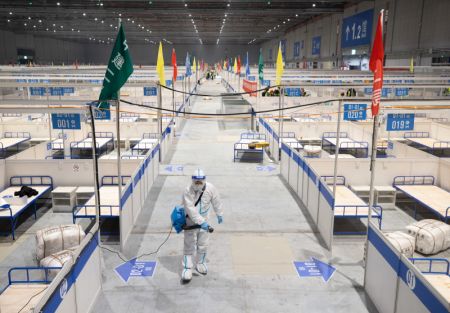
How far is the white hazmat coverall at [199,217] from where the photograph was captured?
7.57 meters

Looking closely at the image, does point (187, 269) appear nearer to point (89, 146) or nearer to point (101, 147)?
point (89, 146)

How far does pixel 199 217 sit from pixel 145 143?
31.1ft

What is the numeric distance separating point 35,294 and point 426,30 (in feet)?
90.2

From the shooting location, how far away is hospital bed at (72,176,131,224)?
30.7 ft

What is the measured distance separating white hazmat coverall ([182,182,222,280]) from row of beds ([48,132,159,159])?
7004 mm

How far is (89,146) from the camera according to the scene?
51.1 feet

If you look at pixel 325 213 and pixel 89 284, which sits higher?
pixel 325 213

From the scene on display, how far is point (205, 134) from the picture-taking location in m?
22.9

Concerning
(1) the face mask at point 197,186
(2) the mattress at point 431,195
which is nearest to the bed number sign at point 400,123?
(2) the mattress at point 431,195

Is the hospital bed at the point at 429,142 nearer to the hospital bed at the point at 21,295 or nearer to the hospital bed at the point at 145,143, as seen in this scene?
the hospital bed at the point at 145,143

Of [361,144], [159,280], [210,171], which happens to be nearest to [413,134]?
[361,144]

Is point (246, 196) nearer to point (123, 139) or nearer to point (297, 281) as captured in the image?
point (297, 281)

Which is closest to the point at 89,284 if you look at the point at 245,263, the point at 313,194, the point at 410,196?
the point at 245,263

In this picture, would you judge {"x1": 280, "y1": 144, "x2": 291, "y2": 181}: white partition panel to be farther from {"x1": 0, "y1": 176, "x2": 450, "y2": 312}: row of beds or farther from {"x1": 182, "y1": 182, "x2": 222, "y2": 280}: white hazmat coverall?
{"x1": 182, "y1": 182, "x2": 222, "y2": 280}: white hazmat coverall
